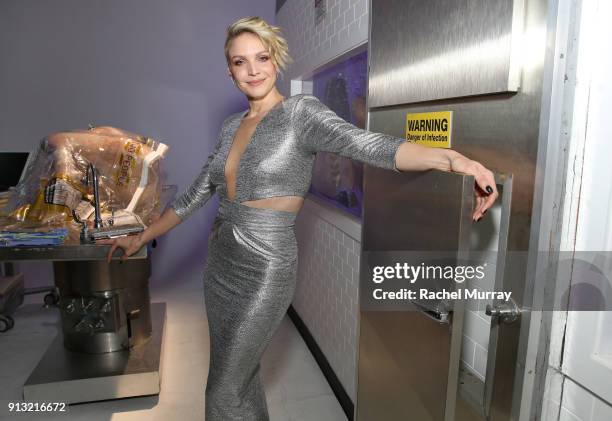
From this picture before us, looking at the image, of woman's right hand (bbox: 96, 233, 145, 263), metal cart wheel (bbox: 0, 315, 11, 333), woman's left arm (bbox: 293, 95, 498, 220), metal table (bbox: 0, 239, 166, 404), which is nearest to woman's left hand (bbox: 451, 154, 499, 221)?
woman's left arm (bbox: 293, 95, 498, 220)

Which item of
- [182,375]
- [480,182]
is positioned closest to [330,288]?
[182,375]

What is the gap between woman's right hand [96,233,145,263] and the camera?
1973mm

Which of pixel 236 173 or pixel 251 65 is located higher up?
pixel 251 65

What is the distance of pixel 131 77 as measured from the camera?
443 centimetres

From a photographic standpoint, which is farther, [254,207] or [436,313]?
[254,207]

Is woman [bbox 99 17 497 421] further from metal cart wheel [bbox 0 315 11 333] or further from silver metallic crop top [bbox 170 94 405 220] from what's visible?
metal cart wheel [bbox 0 315 11 333]

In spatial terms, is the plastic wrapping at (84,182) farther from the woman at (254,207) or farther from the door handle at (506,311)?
the door handle at (506,311)

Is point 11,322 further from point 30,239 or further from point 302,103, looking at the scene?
point 302,103

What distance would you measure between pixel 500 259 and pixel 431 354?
1.10 feet

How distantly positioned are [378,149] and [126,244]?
1193 mm

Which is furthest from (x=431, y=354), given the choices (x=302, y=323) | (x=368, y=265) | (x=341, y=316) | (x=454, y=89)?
(x=302, y=323)

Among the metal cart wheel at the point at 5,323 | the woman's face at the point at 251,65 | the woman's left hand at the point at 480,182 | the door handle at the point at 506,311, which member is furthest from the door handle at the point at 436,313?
the metal cart wheel at the point at 5,323

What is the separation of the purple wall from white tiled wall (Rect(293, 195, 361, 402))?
5.36 feet

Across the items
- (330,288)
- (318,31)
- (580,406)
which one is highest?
(318,31)
